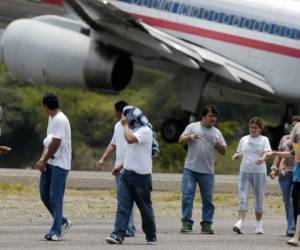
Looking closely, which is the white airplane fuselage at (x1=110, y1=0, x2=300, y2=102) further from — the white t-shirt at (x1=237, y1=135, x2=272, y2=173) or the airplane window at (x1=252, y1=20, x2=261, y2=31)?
the white t-shirt at (x1=237, y1=135, x2=272, y2=173)

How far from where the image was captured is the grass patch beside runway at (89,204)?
83.7ft

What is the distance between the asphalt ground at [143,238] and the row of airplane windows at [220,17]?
10872 millimetres

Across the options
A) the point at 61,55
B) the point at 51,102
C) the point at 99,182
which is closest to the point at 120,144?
the point at 51,102

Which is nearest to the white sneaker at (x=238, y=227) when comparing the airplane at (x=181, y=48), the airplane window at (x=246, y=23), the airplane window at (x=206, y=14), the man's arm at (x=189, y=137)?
the man's arm at (x=189, y=137)

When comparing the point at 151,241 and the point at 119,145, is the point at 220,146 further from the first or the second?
the point at 151,241

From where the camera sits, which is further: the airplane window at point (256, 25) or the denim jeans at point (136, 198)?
the airplane window at point (256, 25)

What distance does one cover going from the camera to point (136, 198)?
20703mm

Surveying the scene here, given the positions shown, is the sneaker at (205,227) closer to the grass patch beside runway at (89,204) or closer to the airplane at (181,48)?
the grass patch beside runway at (89,204)

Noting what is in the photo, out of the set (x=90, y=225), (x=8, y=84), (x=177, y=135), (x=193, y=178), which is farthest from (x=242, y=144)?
(x=8, y=84)

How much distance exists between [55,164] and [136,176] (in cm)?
103

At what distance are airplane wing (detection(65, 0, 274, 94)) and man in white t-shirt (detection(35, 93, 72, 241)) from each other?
1321 centimetres

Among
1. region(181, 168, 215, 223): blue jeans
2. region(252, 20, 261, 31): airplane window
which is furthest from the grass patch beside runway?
region(252, 20, 261, 31): airplane window

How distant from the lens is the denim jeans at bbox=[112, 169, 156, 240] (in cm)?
2056

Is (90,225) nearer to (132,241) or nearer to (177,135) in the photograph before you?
(132,241)
